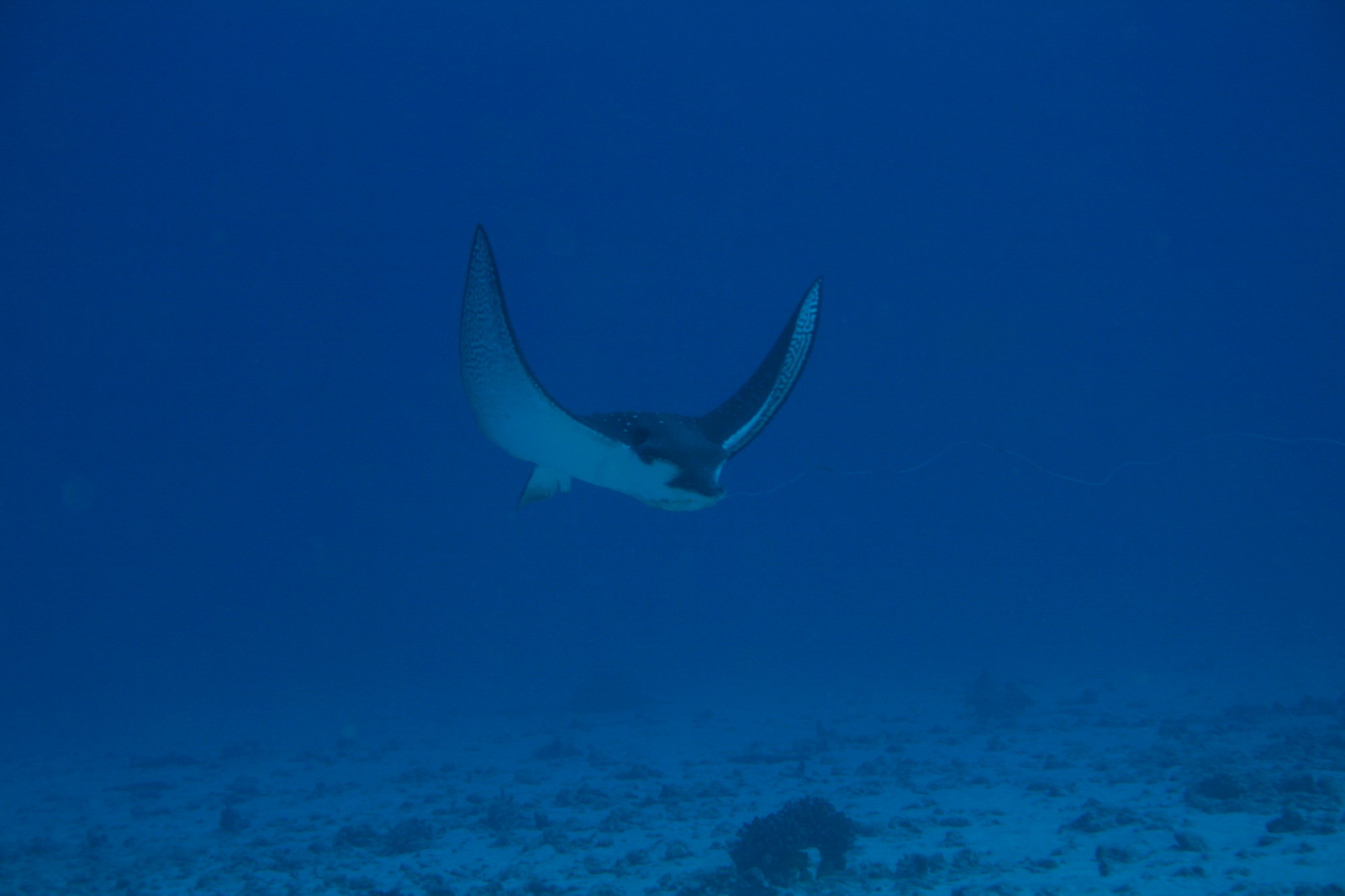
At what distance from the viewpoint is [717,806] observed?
28.5 ft

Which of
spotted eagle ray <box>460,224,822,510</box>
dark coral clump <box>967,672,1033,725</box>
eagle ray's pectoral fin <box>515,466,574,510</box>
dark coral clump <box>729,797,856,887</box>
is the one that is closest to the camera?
spotted eagle ray <box>460,224,822,510</box>

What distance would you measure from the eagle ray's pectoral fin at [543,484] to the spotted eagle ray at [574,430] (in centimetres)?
28

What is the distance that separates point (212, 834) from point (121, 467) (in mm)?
72734

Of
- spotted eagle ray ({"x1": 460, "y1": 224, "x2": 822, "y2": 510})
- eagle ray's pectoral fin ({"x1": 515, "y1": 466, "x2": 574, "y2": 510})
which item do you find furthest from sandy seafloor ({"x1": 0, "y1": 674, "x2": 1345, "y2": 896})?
spotted eagle ray ({"x1": 460, "y1": 224, "x2": 822, "y2": 510})

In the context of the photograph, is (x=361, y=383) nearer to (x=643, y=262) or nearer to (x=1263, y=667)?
(x=643, y=262)

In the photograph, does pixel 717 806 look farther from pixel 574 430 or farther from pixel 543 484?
pixel 574 430

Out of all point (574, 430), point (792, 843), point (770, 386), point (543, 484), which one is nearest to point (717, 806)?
point (792, 843)

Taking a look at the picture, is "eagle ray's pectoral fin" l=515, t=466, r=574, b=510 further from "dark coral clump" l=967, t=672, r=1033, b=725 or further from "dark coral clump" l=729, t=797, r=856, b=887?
"dark coral clump" l=967, t=672, r=1033, b=725

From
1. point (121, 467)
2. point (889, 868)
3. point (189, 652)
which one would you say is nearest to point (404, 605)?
point (189, 652)

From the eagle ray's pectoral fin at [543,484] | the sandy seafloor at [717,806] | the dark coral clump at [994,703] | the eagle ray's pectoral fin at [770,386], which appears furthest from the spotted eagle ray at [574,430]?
the dark coral clump at [994,703]

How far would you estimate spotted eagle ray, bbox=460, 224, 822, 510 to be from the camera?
3660 millimetres

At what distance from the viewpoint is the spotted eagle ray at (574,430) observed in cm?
366

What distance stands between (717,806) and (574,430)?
646 cm

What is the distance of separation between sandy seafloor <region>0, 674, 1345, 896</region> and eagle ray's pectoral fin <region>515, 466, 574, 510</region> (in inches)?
137
